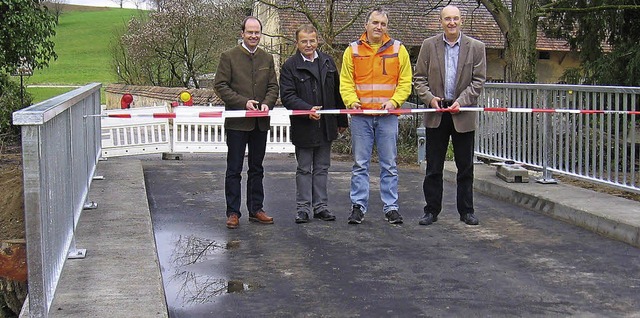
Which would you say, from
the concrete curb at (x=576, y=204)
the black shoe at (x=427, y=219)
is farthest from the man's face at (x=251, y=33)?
the concrete curb at (x=576, y=204)

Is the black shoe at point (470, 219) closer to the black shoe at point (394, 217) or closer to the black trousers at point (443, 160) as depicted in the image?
the black trousers at point (443, 160)

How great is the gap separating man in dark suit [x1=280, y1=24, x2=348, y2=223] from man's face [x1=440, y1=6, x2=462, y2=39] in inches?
44.2

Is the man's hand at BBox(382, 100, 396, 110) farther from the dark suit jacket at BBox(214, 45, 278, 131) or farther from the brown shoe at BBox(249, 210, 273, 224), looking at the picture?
the brown shoe at BBox(249, 210, 273, 224)

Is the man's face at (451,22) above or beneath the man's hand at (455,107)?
above

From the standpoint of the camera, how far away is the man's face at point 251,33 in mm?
7797

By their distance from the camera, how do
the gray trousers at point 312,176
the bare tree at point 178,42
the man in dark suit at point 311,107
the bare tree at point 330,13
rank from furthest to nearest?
the bare tree at point 178,42 → the bare tree at point 330,13 → the gray trousers at point 312,176 → the man in dark suit at point 311,107

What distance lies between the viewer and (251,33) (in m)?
7.80

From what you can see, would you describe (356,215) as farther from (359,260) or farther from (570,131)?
(570,131)

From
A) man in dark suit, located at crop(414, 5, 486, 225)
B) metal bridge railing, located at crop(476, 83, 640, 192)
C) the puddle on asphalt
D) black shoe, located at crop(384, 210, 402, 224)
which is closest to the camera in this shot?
the puddle on asphalt

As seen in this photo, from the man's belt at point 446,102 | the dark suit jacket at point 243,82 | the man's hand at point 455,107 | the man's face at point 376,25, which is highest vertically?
the man's face at point 376,25

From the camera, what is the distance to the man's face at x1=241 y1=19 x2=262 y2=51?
780 centimetres

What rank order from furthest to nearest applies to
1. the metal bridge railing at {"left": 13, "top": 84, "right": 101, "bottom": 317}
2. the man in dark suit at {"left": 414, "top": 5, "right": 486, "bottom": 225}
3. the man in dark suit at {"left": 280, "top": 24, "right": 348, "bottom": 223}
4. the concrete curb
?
the man in dark suit at {"left": 280, "top": 24, "right": 348, "bottom": 223}, the man in dark suit at {"left": 414, "top": 5, "right": 486, "bottom": 225}, the concrete curb, the metal bridge railing at {"left": 13, "top": 84, "right": 101, "bottom": 317}

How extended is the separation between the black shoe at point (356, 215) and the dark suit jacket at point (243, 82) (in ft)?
3.72

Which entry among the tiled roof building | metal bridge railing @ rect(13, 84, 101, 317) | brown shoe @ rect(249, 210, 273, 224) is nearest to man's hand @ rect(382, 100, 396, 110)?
brown shoe @ rect(249, 210, 273, 224)
